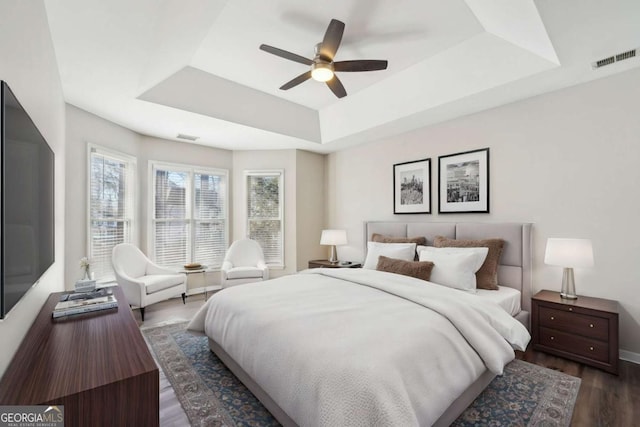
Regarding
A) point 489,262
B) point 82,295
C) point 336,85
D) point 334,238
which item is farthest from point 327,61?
point 334,238

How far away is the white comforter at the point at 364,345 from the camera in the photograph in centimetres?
133

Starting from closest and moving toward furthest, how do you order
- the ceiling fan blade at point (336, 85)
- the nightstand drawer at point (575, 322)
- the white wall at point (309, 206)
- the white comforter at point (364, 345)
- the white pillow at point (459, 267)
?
the white comforter at point (364, 345)
the nightstand drawer at point (575, 322)
the ceiling fan blade at point (336, 85)
the white pillow at point (459, 267)
the white wall at point (309, 206)

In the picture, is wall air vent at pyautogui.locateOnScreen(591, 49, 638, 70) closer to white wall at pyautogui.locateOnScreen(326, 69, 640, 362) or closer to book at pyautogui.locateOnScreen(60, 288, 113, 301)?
white wall at pyautogui.locateOnScreen(326, 69, 640, 362)

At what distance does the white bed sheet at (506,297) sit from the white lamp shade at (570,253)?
1.53ft

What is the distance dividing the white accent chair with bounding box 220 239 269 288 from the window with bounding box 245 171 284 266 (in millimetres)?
375

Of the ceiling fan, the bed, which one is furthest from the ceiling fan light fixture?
the bed

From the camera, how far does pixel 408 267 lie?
3078 millimetres

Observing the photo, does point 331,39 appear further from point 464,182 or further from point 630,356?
point 630,356

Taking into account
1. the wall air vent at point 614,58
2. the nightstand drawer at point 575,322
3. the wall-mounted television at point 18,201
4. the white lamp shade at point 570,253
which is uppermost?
the wall air vent at point 614,58

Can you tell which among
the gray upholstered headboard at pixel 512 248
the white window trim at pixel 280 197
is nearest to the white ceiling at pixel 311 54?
the white window trim at pixel 280 197

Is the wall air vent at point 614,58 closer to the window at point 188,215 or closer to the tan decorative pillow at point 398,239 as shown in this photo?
the tan decorative pillow at point 398,239

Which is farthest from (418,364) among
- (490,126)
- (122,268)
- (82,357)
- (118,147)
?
(118,147)

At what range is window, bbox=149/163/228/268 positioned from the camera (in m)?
4.68

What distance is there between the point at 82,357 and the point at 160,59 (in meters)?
2.60
